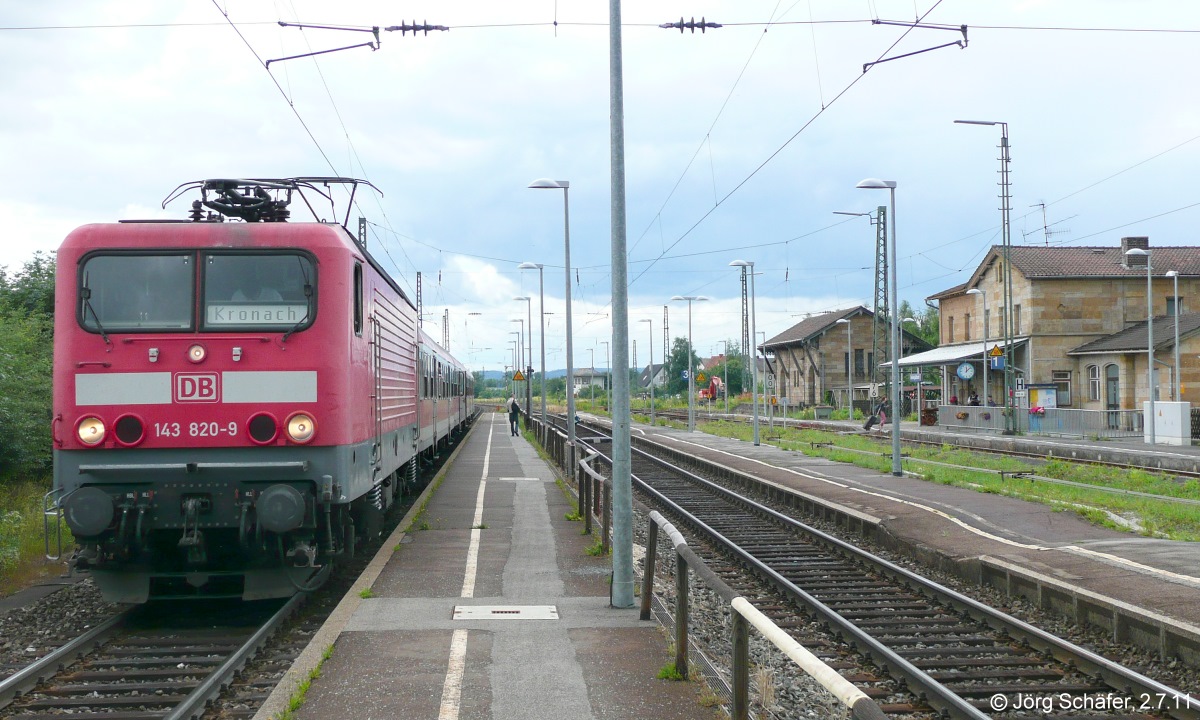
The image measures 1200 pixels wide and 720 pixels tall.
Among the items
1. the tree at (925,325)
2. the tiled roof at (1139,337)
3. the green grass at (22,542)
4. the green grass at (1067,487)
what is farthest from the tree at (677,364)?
the green grass at (22,542)

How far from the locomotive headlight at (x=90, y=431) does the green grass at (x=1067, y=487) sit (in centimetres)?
1183

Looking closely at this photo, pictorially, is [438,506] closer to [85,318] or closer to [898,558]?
[898,558]

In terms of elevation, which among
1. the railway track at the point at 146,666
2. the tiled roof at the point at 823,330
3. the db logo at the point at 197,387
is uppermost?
Result: the tiled roof at the point at 823,330

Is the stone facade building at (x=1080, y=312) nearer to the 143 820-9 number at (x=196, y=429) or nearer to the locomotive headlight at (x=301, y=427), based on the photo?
the locomotive headlight at (x=301, y=427)

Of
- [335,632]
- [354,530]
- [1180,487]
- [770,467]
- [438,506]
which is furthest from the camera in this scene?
[770,467]

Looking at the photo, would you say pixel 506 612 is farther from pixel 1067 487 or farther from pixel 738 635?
pixel 1067 487

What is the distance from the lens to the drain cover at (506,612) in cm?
854

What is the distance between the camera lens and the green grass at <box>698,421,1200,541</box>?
→ 1442 cm

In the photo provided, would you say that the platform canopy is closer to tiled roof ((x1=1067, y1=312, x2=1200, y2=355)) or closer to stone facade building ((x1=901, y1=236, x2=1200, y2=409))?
stone facade building ((x1=901, y1=236, x2=1200, y2=409))

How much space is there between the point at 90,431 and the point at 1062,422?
33.8 meters

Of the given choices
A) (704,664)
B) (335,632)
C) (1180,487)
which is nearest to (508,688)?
(704,664)

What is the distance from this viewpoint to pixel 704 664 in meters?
6.72

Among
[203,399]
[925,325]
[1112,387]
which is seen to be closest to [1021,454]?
[1112,387]

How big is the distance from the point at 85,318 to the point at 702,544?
8.48 metres
